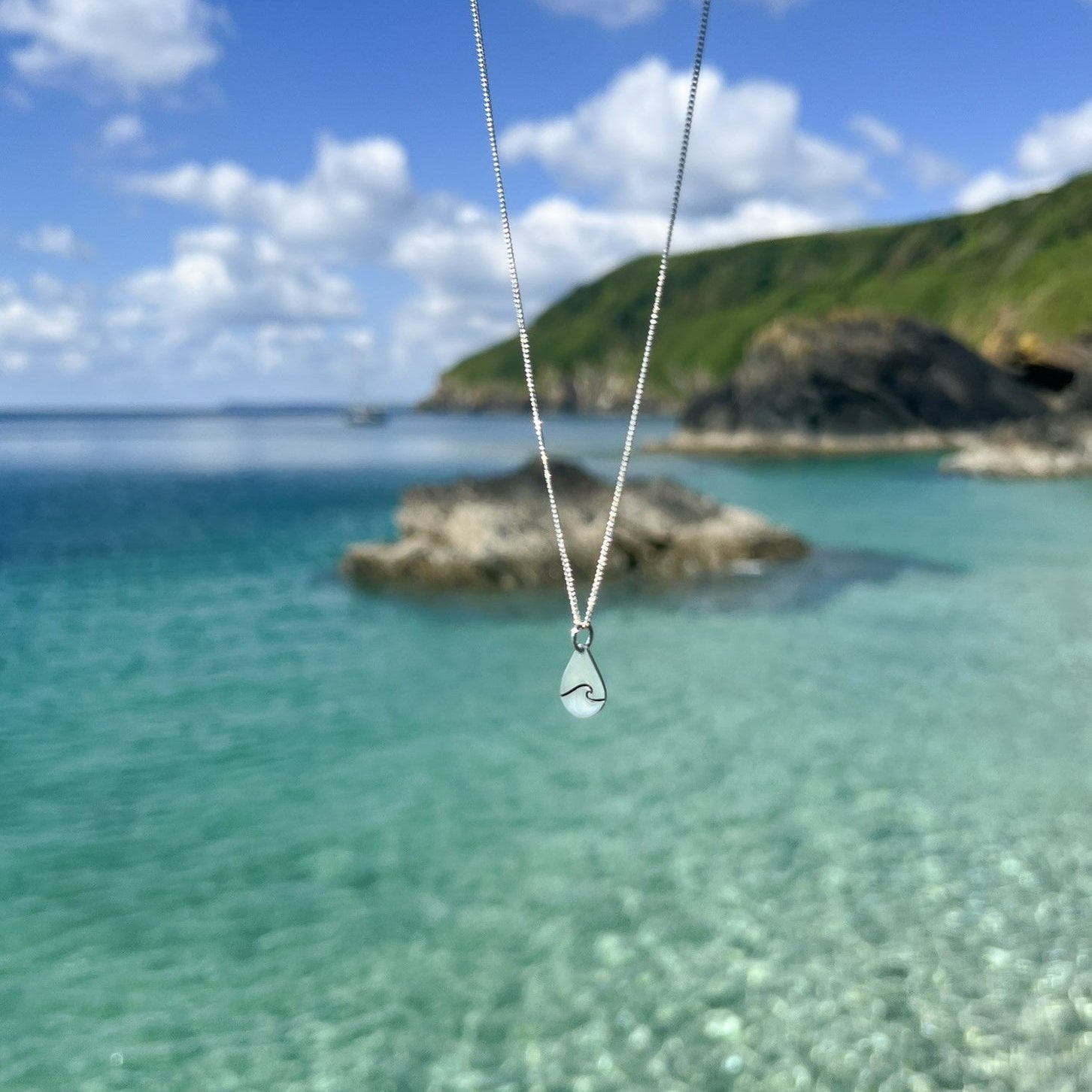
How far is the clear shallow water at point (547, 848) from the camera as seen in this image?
789 cm

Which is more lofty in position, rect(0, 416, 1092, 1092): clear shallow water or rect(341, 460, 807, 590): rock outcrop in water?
rect(341, 460, 807, 590): rock outcrop in water

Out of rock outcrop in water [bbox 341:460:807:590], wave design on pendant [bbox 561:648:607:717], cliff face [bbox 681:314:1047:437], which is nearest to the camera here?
wave design on pendant [bbox 561:648:607:717]

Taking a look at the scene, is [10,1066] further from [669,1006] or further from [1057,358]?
[1057,358]

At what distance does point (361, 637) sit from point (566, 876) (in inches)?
519

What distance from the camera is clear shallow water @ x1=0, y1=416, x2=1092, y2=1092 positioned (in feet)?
25.9

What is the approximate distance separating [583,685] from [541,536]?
23.1 metres

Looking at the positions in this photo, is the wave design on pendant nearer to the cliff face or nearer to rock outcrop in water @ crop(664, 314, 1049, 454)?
rock outcrop in water @ crop(664, 314, 1049, 454)

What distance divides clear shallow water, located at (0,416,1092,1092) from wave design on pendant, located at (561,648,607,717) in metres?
3.45

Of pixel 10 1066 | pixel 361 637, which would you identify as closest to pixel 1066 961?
pixel 10 1066

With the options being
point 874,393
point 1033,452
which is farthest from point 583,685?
point 874,393

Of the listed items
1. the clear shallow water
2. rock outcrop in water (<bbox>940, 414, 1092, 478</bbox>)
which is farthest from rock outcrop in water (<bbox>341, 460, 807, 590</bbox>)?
rock outcrop in water (<bbox>940, 414, 1092, 478</bbox>)

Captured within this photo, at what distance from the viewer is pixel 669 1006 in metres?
8.30

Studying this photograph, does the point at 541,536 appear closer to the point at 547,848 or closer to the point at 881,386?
the point at 547,848

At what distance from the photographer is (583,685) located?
5.84m
